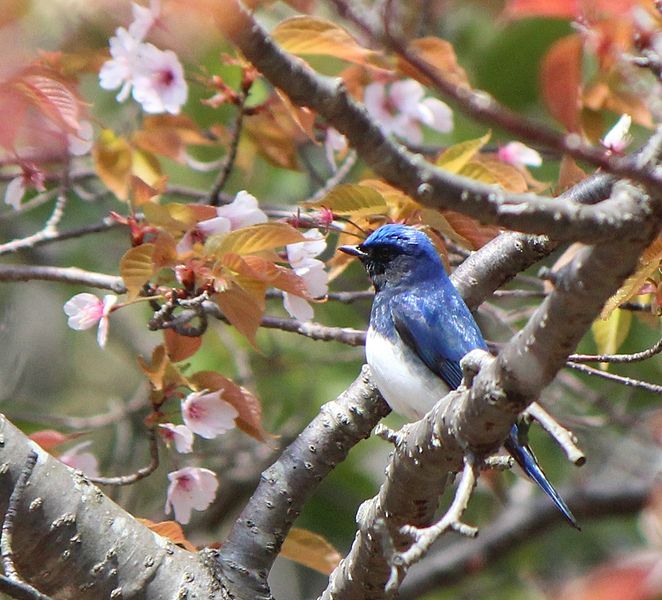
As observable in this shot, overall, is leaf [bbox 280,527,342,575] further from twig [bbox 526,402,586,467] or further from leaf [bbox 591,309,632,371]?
twig [bbox 526,402,586,467]

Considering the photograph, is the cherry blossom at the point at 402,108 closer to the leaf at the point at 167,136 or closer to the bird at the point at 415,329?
the bird at the point at 415,329

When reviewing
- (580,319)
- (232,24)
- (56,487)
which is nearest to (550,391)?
(56,487)

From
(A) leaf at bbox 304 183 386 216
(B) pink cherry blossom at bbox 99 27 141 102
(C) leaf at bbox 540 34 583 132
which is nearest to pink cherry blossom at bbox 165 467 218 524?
(A) leaf at bbox 304 183 386 216

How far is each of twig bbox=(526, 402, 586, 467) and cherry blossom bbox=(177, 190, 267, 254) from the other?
110 centimetres

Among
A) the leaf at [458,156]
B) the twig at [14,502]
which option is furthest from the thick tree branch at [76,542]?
the leaf at [458,156]

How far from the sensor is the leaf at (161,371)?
2.73 m

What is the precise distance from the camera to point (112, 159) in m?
3.53

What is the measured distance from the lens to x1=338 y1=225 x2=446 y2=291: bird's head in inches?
145

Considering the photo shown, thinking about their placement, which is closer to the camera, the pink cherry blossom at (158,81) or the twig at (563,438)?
the twig at (563,438)

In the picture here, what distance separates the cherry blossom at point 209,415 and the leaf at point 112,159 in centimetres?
102

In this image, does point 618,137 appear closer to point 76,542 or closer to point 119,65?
point 119,65

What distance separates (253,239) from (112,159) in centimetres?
127

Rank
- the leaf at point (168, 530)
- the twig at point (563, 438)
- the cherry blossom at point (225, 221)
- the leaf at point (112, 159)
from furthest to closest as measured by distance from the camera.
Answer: the leaf at point (112, 159), the leaf at point (168, 530), the cherry blossom at point (225, 221), the twig at point (563, 438)

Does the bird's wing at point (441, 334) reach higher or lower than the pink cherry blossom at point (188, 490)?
higher
